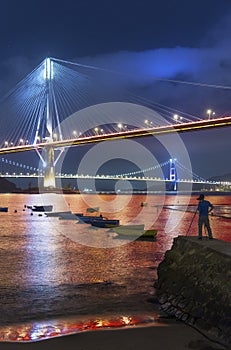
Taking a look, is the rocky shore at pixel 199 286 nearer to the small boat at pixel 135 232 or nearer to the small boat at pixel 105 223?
the small boat at pixel 135 232

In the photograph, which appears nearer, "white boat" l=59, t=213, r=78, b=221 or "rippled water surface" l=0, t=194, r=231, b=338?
"rippled water surface" l=0, t=194, r=231, b=338

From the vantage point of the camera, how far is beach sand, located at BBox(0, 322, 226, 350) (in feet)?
19.5

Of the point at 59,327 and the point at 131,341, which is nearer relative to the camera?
the point at 131,341

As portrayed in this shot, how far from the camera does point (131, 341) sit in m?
6.16

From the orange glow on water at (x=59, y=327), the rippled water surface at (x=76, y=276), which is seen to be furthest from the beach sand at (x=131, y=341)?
the rippled water surface at (x=76, y=276)

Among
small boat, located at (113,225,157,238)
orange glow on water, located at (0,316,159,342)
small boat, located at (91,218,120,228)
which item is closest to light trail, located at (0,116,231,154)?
small boat, located at (91,218,120,228)

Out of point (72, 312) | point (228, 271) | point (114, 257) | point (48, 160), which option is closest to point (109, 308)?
point (72, 312)

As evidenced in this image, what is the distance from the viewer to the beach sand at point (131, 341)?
19.5 feet

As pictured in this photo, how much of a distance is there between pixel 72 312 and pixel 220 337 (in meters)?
3.09

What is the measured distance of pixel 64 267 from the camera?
12891 millimetres

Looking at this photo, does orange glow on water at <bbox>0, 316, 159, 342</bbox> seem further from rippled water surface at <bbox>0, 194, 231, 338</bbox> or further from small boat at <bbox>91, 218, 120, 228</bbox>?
small boat at <bbox>91, 218, 120, 228</bbox>

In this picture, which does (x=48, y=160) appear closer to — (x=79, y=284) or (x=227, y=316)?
(x=79, y=284)

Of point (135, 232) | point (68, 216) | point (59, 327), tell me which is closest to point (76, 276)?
point (59, 327)

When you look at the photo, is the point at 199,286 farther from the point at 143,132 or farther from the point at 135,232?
the point at 143,132
